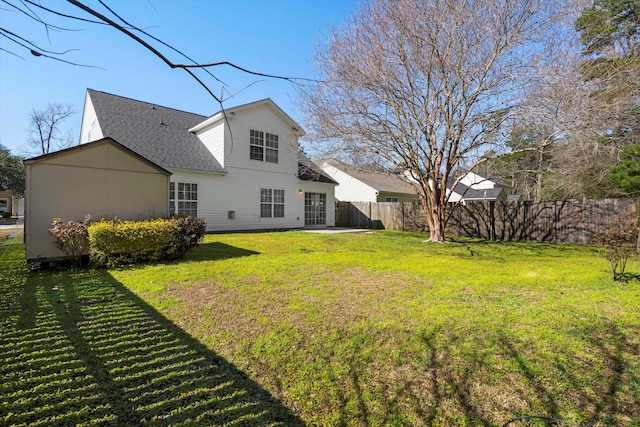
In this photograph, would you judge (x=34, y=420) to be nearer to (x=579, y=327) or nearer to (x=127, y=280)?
(x=127, y=280)

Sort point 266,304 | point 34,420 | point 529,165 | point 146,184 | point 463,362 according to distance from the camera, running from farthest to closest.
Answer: point 529,165
point 146,184
point 266,304
point 463,362
point 34,420

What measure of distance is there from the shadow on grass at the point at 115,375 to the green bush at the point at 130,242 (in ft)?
8.11

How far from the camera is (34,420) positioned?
6.37 ft

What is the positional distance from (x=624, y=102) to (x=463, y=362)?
415 inches

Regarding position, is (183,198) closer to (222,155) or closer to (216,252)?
(222,155)

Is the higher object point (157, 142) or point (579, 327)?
point (157, 142)

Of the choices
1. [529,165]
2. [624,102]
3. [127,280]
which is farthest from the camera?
[529,165]

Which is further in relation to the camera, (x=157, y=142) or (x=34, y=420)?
(x=157, y=142)

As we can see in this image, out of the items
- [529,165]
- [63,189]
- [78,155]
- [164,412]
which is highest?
[529,165]

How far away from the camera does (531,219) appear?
12.8 meters

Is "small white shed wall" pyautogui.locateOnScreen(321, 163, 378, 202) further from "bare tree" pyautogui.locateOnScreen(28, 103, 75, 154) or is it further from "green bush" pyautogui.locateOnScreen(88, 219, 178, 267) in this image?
"bare tree" pyautogui.locateOnScreen(28, 103, 75, 154)

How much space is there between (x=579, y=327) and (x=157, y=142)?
14346 millimetres

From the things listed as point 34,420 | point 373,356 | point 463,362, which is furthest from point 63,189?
point 463,362

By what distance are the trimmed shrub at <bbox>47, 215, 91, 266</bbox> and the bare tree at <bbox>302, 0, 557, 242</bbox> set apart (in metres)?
7.61
